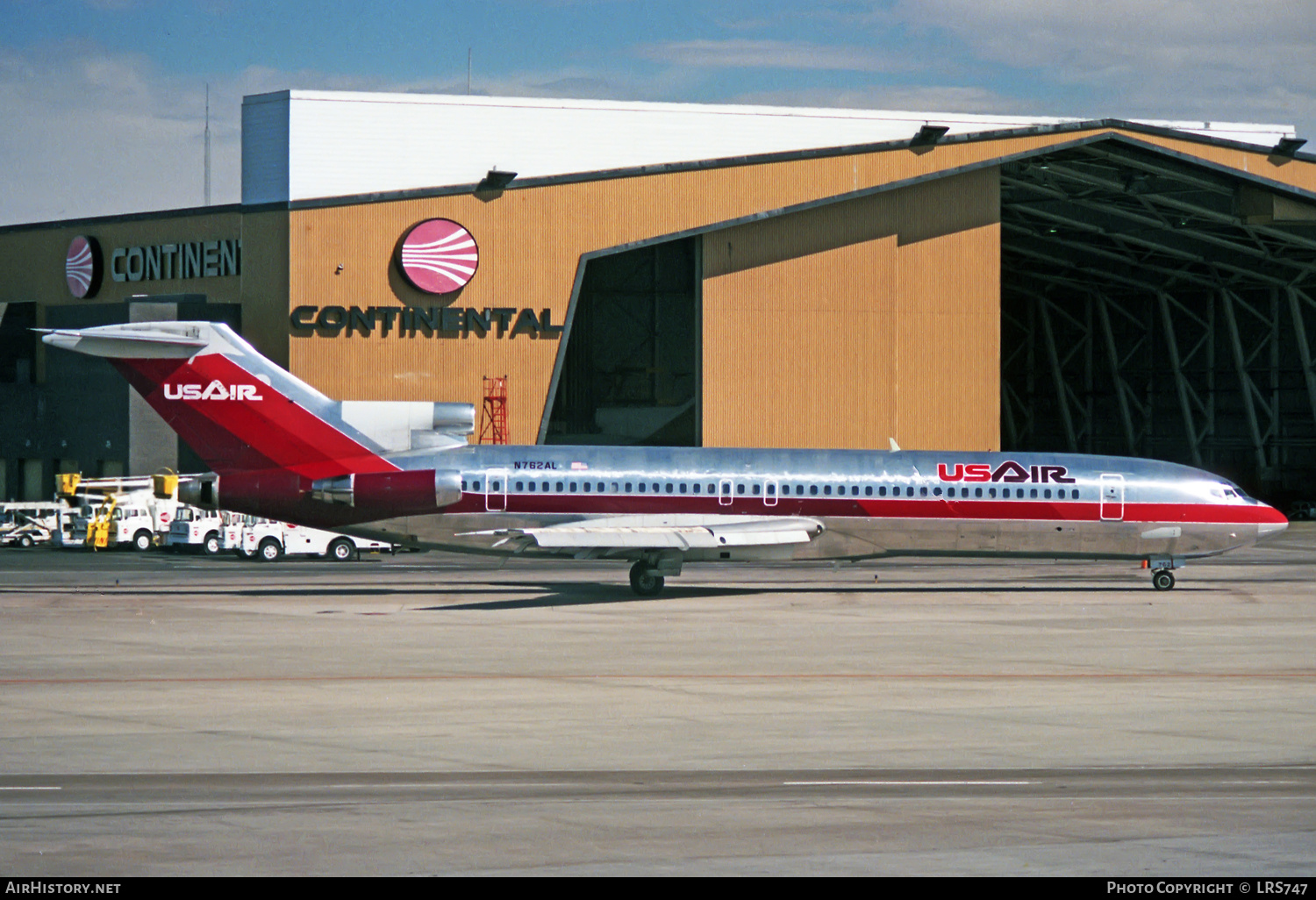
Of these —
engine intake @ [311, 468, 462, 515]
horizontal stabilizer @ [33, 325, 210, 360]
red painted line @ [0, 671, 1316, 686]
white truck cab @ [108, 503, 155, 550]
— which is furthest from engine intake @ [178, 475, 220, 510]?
white truck cab @ [108, 503, 155, 550]

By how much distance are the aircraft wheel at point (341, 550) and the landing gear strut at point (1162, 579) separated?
1043 inches

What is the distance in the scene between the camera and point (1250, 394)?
8881cm

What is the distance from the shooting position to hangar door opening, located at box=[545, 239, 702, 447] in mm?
64000

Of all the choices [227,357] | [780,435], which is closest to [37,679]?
[227,357]

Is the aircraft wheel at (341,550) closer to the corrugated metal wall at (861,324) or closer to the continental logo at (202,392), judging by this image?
the corrugated metal wall at (861,324)

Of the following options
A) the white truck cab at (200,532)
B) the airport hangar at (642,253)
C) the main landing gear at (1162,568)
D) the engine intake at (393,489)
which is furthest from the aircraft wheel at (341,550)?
the main landing gear at (1162,568)

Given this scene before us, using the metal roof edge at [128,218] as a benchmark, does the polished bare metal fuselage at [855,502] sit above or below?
below

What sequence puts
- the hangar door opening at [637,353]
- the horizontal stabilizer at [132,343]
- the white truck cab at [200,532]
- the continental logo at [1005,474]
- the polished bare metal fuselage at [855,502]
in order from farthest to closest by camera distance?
1. the hangar door opening at [637,353]
2. the white truck cab at [200,532]
3. the continental logo at [1005,474]
4. the polished bare metal fuselage at [855,502]
5. the horizontal stabilizer at [132,343]

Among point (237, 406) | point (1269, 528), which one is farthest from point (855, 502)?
point (237, 406)

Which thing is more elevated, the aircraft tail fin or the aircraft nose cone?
the aircraft tail fin

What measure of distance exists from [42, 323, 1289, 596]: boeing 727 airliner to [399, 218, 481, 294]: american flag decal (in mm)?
17600

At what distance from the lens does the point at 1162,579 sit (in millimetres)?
39031

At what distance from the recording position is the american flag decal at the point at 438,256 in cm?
5597

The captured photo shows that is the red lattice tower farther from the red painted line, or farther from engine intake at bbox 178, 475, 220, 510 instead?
the red painted line
